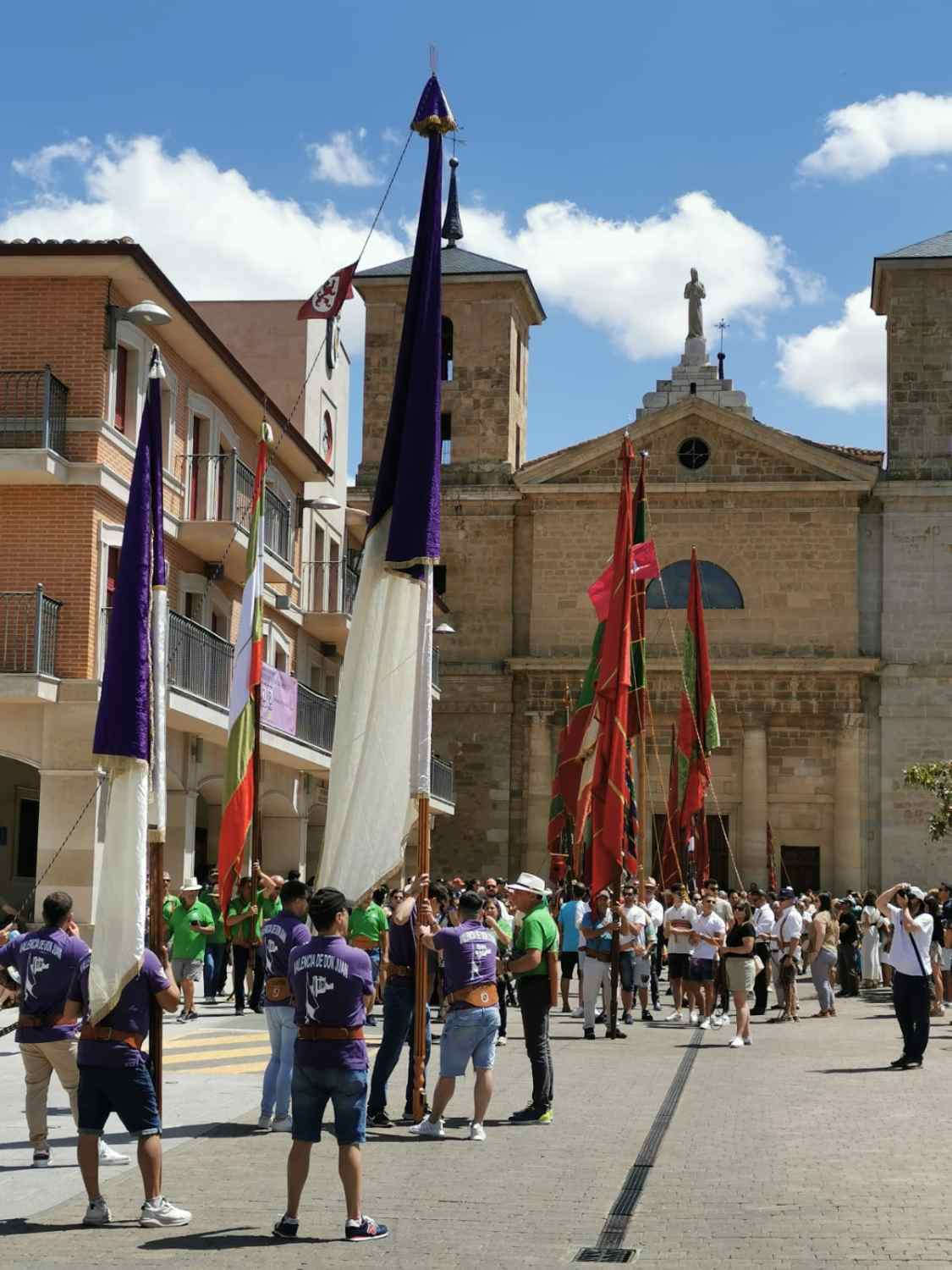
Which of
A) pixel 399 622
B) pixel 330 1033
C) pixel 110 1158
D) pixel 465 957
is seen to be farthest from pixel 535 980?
pixel 330 1033

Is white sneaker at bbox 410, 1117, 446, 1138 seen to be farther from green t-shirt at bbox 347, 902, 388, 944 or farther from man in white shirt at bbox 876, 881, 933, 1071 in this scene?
man in white shirt at bbox 876, 881, 933, 1071

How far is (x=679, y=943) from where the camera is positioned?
21312 mm

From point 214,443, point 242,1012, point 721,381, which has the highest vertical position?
point 721,381

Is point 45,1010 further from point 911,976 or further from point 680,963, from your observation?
point 680,963

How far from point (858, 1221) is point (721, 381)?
45520 mm

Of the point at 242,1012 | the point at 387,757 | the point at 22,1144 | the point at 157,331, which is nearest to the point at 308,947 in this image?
the point at 387,757

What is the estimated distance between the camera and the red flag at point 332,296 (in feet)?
48.2

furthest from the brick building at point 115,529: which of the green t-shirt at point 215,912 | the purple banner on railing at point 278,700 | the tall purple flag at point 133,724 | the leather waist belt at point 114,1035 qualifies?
the leather waist belt at point 114,1035

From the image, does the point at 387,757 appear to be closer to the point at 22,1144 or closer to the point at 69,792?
the point at 22,1144

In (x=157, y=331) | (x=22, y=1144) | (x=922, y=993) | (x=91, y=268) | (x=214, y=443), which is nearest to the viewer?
(x=22, y=1144)

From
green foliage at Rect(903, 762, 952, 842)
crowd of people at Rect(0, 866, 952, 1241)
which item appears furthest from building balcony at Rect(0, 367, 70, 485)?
green foliage at Rect(903, 762, 952, 842)

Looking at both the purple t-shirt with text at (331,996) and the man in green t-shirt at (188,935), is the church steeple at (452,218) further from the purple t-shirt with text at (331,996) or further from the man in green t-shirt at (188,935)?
the purple t-shirt with text at (331,996)

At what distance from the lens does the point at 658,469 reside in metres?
47.8

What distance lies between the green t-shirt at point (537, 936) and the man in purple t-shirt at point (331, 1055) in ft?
12.7
